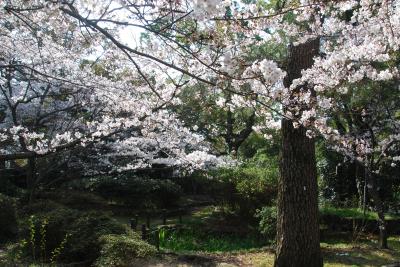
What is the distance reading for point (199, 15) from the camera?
2.35 metres

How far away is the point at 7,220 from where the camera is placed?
394 inches

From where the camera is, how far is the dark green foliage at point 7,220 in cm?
994

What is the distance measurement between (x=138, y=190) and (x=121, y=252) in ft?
25.7

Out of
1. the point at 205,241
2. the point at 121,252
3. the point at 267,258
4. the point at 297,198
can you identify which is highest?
the point at 297,198

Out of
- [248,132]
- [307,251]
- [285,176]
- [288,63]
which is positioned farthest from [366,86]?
[248,132]

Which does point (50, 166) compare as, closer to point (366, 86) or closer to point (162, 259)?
point (162, 259)

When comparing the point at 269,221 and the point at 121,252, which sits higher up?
the point at 269,221

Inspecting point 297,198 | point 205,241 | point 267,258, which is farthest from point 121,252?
point 205,241

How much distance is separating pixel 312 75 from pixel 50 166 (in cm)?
741

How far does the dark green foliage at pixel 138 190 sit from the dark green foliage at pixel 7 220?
449 cm

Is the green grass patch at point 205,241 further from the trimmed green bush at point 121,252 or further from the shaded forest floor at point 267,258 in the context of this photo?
the trimmed green bush at point 121,252

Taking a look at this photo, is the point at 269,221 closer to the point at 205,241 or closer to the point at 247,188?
the point at 247,188

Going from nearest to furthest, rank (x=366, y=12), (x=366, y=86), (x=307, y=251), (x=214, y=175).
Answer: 1. (x=366, y=12)
2. (x=307, y=251)
3. (x=366, y=86)
4. (x=214, y=175)

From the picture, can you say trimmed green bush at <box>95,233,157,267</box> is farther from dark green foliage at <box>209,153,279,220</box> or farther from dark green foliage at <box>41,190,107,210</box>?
dark green foliage at <box>41,190,107,210</box>
